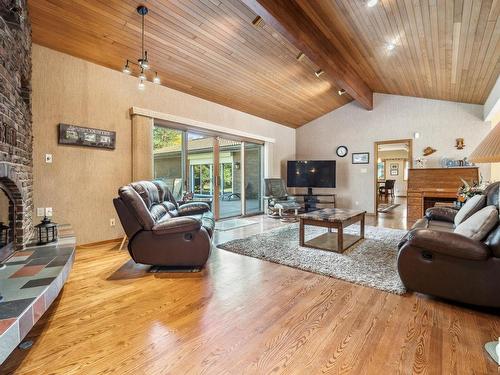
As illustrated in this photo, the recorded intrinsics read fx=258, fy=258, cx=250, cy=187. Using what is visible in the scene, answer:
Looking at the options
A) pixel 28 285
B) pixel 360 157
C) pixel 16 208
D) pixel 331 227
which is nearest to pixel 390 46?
pixel 331 227

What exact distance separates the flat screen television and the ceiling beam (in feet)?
7.65

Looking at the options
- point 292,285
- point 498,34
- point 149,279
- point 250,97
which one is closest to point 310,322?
point 292,285

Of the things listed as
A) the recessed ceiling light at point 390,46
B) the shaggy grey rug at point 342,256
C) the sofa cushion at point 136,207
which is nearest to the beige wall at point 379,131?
the shaggy grey rug at point 342,256

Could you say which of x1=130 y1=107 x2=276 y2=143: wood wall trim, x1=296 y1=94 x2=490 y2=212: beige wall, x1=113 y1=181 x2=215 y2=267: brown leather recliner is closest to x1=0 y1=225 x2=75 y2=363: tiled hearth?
x1=113 y1=181 x2=215 y2=267: brown leather recliner

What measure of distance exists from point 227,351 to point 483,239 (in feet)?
6.65

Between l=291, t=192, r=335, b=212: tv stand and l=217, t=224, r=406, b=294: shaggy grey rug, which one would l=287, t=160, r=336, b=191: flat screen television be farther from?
l=217, t=224, r=406, b=294: shaggy grey rug

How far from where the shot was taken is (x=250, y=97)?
571cm

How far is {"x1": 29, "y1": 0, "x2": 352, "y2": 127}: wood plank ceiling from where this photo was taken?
295 cm

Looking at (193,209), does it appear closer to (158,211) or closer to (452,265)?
(158,211)

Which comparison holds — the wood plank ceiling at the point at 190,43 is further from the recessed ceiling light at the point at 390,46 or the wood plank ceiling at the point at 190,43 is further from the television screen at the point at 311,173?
the television screen at the point at 311,173

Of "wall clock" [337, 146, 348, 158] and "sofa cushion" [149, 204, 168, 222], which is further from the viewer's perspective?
"wall clock" [337, 146, 348, 158]

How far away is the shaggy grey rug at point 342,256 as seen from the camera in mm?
2572

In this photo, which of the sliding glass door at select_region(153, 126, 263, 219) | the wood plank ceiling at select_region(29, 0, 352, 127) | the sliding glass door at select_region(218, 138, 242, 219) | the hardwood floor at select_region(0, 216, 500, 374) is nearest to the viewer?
the hardwood floor at select_region(0, 216, 500, 374)

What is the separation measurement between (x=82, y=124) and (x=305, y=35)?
10.9 ft
